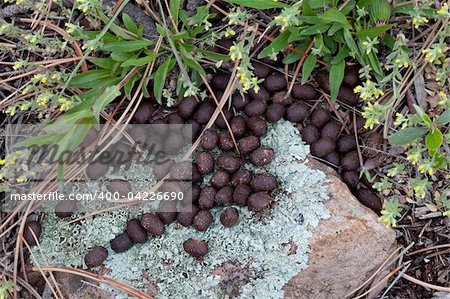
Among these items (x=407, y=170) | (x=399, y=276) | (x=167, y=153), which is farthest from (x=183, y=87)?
(x=399, y=276)

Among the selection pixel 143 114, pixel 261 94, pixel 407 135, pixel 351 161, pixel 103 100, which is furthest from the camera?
pixel 143 114

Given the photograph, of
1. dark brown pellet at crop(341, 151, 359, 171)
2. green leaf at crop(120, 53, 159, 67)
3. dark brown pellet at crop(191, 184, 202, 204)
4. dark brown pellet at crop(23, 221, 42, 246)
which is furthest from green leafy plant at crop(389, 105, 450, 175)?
dark brown pellet at crop(23, 221, 42, 246)

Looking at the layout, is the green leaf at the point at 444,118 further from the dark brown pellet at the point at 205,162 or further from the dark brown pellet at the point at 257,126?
the dark brown pellet at the point at 205,162

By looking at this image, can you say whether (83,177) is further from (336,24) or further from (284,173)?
(336,24)

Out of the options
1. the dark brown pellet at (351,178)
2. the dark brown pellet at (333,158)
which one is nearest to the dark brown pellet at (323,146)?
the dark brown pellet at (333,158)

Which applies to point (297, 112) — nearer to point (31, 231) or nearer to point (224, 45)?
point (224, 45)

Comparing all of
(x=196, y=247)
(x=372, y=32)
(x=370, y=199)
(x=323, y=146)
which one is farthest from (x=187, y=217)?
(x=372, y=32)

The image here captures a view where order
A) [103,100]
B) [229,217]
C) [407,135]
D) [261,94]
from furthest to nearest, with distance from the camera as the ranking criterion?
1. [261,94]
2. [229,217]
3. [103,100]
4. [407,135]

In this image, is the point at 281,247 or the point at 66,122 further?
the point at 281,247
